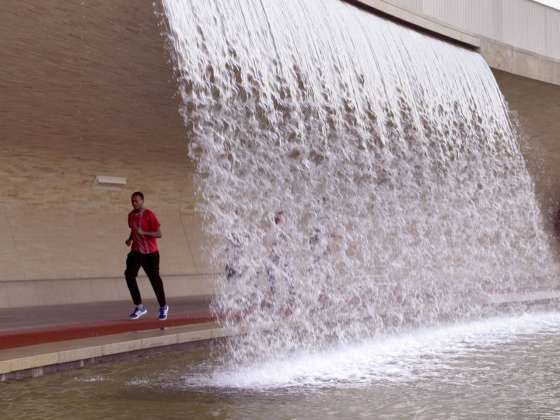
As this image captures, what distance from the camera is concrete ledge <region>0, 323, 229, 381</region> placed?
247 inches

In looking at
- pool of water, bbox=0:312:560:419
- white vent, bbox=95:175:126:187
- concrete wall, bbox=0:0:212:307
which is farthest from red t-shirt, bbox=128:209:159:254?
white vent, bbox=95:175:126:187

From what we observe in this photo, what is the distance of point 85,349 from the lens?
272 inches

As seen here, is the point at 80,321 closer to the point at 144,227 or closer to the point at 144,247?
the point at 144,247

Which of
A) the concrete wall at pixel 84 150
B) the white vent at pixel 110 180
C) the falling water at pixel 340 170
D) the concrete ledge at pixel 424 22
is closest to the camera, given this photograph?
the falling water at pixel 340 170

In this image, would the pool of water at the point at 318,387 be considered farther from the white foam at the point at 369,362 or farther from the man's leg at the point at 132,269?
the man's leg at the point at 132,269

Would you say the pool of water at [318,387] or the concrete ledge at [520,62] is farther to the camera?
the concrete ledge at [520,62]

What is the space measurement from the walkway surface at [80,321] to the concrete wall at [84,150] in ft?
3.62

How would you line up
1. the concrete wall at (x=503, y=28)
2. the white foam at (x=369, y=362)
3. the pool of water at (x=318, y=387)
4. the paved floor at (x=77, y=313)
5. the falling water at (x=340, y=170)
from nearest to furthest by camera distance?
the pool of water at (x=318, y=387) → the white foam at (x=369, y=362) → the falling water at (x=340, y=170) → the paved floor at (x=77, y=313) → the concrete wall at (x=503, y=28)

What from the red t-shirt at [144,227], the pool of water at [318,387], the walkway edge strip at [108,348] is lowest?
the pool of water at [318,387]

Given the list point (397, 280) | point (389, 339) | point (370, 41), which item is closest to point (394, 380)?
point (389, 339)

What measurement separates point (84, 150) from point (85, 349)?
23.7ft

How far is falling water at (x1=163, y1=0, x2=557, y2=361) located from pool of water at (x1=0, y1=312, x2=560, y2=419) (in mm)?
827

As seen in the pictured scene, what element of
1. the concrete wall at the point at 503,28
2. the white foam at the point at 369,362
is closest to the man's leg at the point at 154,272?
the white foam at the point at 369,362

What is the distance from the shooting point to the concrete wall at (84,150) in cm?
876
